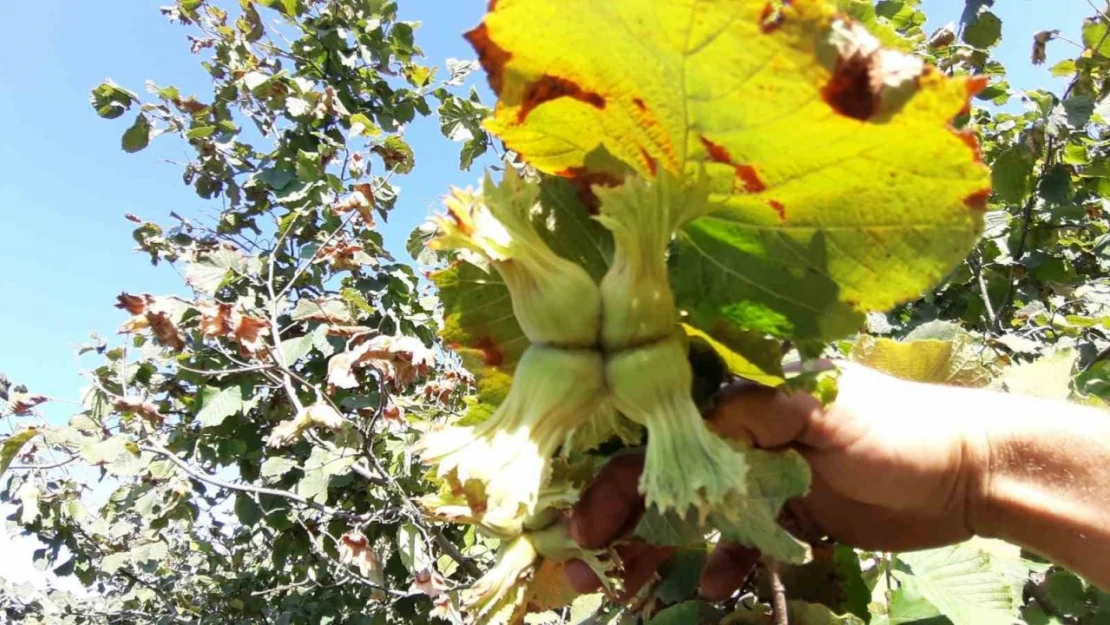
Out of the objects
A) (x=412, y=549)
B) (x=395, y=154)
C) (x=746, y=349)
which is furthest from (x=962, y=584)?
(x=395, y=154)

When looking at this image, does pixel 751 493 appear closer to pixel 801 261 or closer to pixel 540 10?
pixel 801 261

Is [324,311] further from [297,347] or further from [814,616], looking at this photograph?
[814,616]

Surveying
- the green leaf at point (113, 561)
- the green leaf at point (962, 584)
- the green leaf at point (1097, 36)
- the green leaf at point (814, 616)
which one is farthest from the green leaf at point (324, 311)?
the green leaf at point (1097, 36)

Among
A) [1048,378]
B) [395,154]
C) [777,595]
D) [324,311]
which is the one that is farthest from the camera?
[395,154]

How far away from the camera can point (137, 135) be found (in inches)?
200

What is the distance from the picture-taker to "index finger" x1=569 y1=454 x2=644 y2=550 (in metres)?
1.00

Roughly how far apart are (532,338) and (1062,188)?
4095 millimetres

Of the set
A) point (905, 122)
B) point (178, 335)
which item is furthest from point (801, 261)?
point (178, 335)

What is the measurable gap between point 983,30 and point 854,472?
3653 millimetres

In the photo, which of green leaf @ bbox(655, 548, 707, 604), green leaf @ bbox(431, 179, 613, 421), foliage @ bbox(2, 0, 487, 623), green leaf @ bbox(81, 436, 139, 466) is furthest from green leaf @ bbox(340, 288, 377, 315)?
green leaf @ bbox(431, 179, 613, 421)

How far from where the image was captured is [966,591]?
5.10ft

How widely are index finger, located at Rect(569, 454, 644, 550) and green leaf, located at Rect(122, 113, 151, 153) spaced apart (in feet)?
16.8

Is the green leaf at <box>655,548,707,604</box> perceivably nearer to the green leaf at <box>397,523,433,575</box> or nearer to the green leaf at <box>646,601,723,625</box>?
the green leaf at <box>646,601,723,625</box>

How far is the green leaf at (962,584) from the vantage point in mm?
1488
